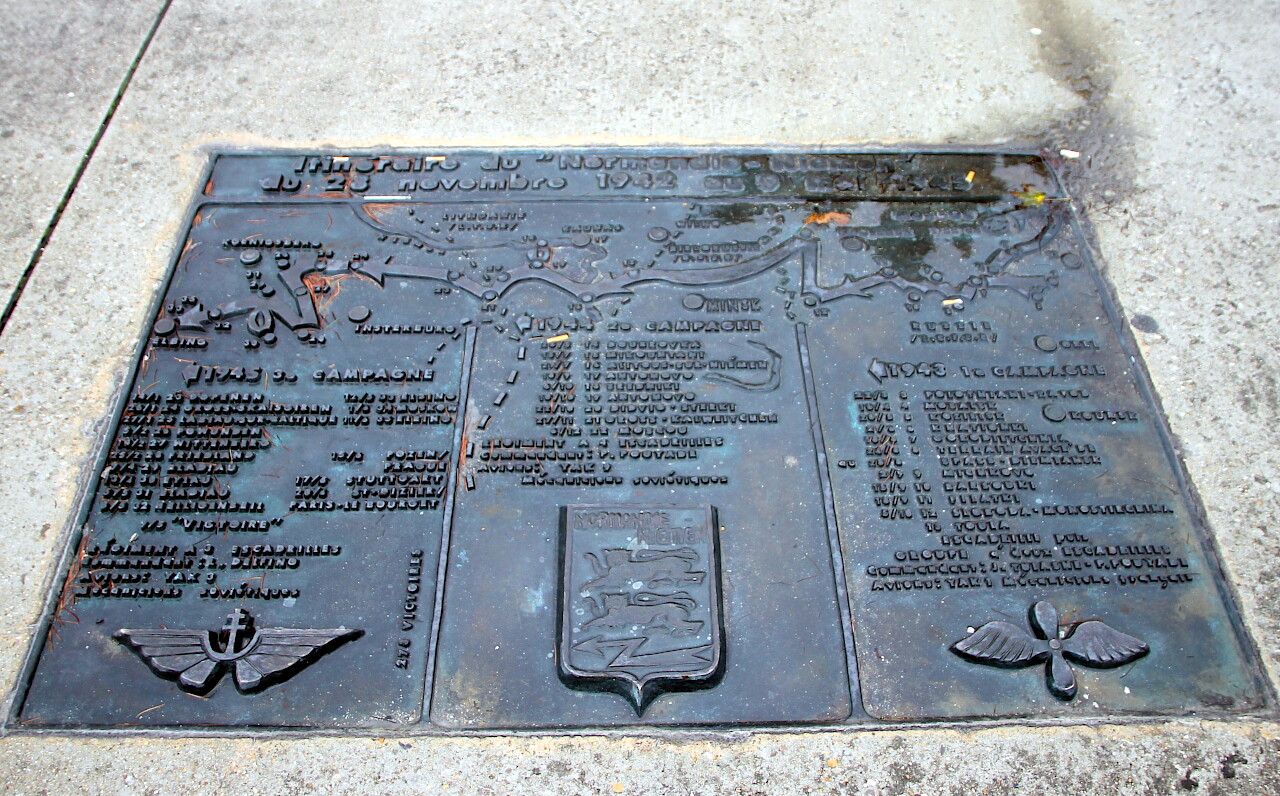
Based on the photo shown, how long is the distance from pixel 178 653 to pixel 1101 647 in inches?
136

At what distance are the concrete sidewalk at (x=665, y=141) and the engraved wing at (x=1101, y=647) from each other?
0.25 meters

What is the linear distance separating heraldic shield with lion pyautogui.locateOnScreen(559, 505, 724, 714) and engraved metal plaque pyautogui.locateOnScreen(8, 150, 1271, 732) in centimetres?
1

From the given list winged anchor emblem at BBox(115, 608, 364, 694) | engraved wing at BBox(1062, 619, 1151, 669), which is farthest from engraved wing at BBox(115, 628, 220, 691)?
engraved wing at BBox(1062, 619, 1151, 669)

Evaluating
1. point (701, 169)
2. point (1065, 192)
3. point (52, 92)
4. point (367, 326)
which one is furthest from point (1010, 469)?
point (52, 92)

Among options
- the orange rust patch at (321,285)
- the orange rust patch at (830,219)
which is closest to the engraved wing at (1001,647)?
the orange rust patch at (830,219)

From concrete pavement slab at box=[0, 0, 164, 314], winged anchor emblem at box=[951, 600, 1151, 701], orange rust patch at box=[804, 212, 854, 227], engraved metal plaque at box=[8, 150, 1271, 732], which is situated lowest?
winged anchor emblem at box=[951, 600, 1151, 701]

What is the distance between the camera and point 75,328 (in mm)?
4012

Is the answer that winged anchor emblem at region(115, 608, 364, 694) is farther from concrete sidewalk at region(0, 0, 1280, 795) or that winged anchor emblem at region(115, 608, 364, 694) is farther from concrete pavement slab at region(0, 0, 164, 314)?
concrete pavement slab at region(0, 0, 164, 314)

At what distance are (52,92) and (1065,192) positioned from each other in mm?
5714

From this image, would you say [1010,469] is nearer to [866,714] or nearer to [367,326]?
[866,714]

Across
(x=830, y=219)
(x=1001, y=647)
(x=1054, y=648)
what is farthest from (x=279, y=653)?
(x=830, y=219)

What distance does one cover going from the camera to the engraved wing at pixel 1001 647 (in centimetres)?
317

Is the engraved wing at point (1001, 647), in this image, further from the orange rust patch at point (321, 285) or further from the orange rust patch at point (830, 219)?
the orange rust patch at point (321, 285)

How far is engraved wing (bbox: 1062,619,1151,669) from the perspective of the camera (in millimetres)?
3178
